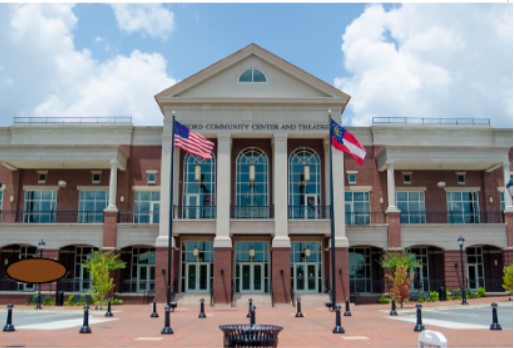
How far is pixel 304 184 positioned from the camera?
127 feet

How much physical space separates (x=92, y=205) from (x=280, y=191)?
13671mm

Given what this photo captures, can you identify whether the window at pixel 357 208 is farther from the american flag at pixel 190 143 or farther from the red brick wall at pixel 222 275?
the american flag at pixel 190 143

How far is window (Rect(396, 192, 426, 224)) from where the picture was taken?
39969mm

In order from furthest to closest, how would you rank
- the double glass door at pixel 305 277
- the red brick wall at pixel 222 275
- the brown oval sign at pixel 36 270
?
the double glass door at pixel 305 277
the red brick wall at pixel 222 275
the brown oval sign at pixel 36 270

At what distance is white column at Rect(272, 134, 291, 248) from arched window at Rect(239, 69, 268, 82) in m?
4.30

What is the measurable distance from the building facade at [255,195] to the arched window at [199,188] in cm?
8

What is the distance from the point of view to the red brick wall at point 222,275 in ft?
114

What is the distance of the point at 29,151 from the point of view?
37.9m

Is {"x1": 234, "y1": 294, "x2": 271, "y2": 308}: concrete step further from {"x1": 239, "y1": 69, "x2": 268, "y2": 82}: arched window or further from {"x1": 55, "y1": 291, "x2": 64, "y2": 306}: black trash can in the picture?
{"x1": 239, "y1": 69, "x2": 268, "y2": 82}: arched window

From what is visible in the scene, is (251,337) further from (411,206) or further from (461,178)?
(461,178)

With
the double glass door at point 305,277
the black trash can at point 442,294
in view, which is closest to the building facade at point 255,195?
the double glass door at point 305,277

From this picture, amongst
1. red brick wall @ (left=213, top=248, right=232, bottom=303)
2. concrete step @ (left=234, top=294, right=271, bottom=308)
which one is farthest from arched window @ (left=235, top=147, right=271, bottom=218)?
concrete step @ (left=234, top=294, right=271, bottom=308)

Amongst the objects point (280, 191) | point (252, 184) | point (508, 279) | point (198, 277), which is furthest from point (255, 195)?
point (508, 279)

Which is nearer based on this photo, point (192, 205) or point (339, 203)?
point (339, 203)
